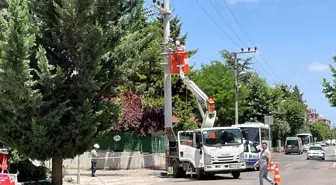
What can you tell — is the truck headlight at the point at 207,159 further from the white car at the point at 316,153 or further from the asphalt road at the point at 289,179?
the white car at the point at 316,153

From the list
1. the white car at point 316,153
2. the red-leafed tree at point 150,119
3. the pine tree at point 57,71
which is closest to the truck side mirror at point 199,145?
the pine tree at point 57,71

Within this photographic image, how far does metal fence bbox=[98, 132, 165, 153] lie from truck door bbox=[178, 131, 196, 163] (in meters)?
8.06

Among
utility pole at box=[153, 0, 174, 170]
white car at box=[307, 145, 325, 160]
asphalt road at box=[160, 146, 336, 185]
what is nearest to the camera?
asphalt road at box=[160, 146, 336, 185]

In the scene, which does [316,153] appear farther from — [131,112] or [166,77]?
[166,77]

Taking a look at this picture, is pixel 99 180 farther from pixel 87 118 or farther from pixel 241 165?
pixel 87 118

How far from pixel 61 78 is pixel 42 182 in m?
4.82

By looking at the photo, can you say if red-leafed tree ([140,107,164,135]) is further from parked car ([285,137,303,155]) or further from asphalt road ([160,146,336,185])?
parked car ([285,137,303,155])

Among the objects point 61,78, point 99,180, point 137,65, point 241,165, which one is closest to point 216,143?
point 241,165

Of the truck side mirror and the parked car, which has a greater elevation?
the truck side mirror

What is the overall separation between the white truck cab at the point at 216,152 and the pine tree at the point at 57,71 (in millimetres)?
7782

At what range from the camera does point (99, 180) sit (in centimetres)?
2353

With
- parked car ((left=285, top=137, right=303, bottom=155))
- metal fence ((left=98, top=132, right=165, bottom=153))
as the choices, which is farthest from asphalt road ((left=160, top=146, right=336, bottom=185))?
parked car ((left=285, top=137, right=303, bottom=155))

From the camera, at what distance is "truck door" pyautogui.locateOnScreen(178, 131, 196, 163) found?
2359 centimetres

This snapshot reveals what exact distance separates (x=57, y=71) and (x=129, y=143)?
19.1 m
